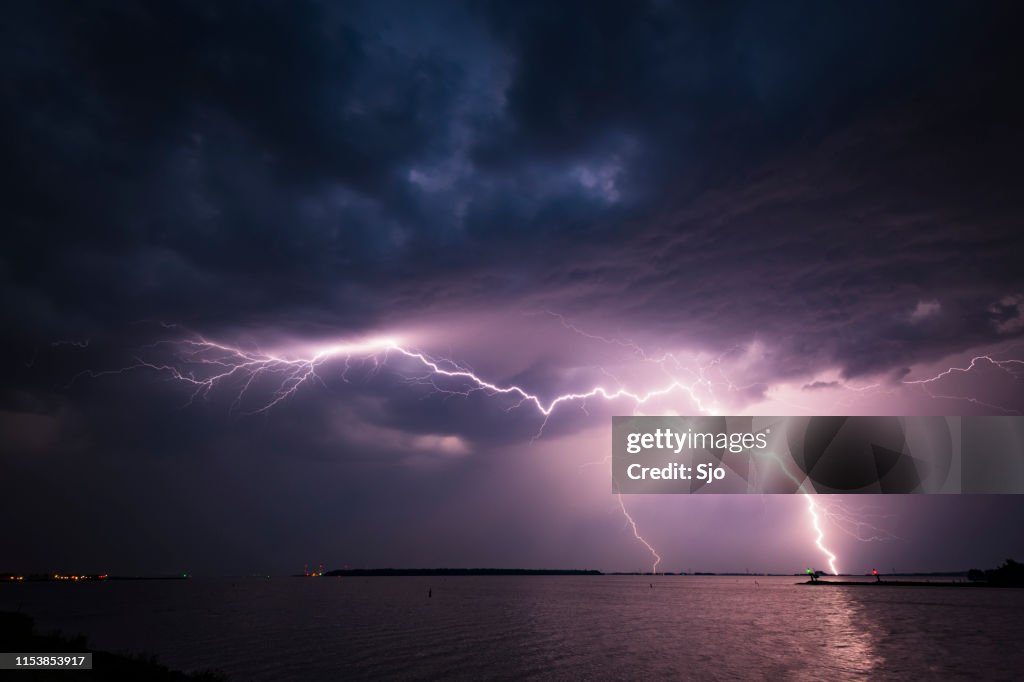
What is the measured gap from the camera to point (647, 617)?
180 feet

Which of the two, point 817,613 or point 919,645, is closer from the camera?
point 919,645

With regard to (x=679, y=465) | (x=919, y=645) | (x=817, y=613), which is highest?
(x=679, y=465)

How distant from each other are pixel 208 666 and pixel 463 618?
28.7m

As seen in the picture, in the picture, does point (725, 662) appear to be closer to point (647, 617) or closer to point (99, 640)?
point (647, 617)

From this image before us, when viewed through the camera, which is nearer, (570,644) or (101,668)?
(101,668)

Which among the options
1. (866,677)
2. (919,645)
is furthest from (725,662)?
(919,645)

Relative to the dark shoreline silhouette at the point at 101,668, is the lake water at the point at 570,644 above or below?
below

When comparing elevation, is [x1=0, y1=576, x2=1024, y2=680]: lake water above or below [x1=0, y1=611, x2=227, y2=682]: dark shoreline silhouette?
below

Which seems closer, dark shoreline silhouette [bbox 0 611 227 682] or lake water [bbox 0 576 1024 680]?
dark shoreline silhouette [bbox 0 611 227 682]

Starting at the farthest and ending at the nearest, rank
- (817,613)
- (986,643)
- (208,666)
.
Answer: (817,613), (986,643), (208,666)

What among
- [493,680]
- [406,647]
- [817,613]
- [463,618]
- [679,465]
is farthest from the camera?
[817,613]

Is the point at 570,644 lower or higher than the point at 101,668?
lower

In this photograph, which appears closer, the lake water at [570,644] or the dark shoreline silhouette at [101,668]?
the dark shoreline silhouette at [101,668]

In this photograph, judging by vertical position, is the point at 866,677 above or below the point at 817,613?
above
